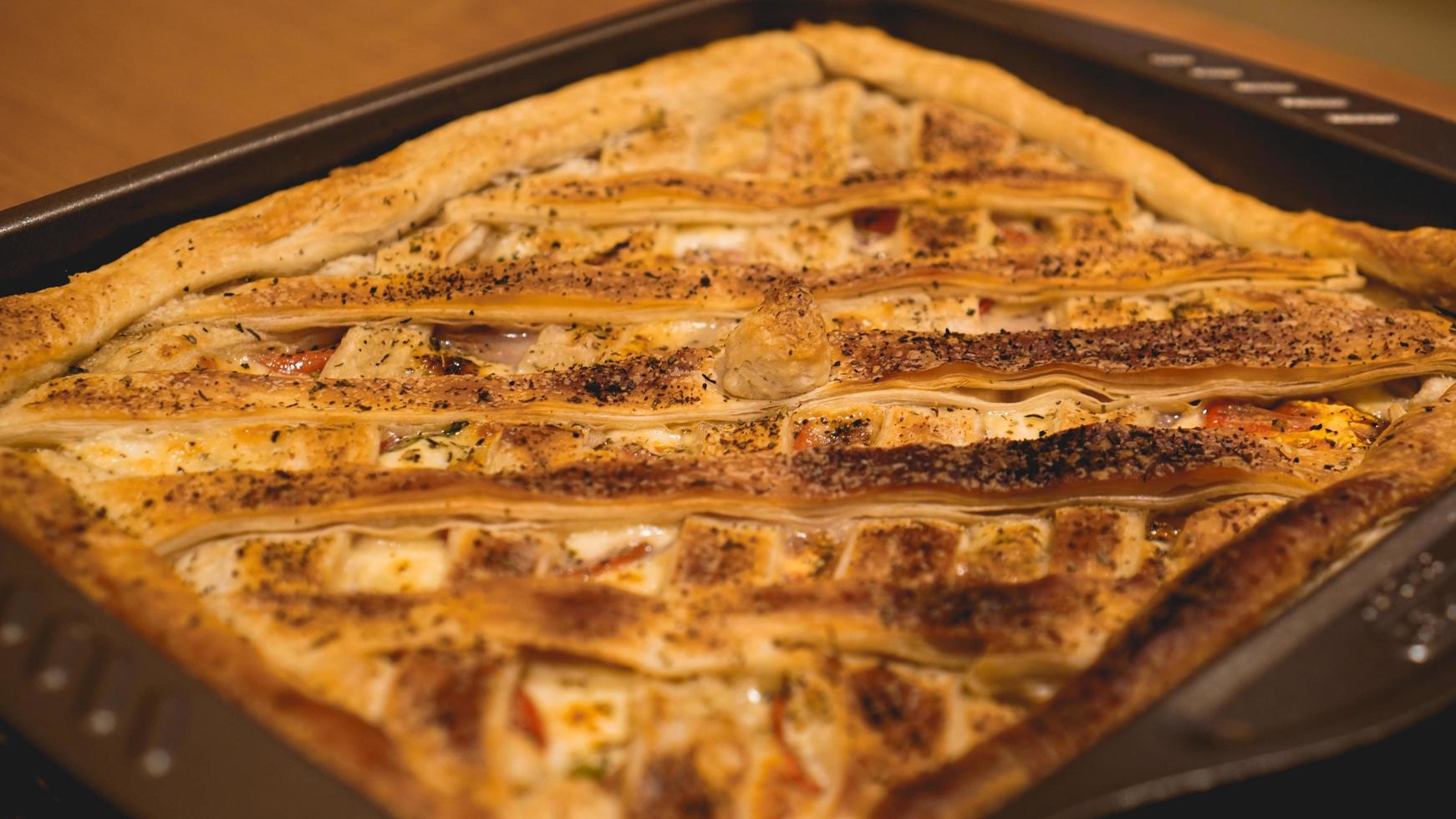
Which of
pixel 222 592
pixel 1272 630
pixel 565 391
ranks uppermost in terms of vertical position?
pixel 1272 630

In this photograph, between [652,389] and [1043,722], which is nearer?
[1043,722]

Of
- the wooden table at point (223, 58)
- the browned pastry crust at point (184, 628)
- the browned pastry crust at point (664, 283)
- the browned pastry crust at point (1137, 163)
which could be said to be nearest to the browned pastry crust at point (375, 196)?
the browned pastry crust at point (664, 283)

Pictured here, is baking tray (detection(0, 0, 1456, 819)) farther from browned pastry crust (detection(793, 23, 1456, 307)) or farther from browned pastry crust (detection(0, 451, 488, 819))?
browned pastry crust (detection(793, 23, 1456, 307))

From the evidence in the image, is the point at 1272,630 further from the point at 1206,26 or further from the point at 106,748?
the point at 1206,26

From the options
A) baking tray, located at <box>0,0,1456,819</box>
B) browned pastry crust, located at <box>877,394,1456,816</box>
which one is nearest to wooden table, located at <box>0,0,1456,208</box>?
baking tray, located at <box>0,0,1456,819</box>

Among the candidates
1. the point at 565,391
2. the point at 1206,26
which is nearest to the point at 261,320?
the point at 565,391

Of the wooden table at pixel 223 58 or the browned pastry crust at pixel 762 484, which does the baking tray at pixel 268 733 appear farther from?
the wooden table at pixel 223 58
